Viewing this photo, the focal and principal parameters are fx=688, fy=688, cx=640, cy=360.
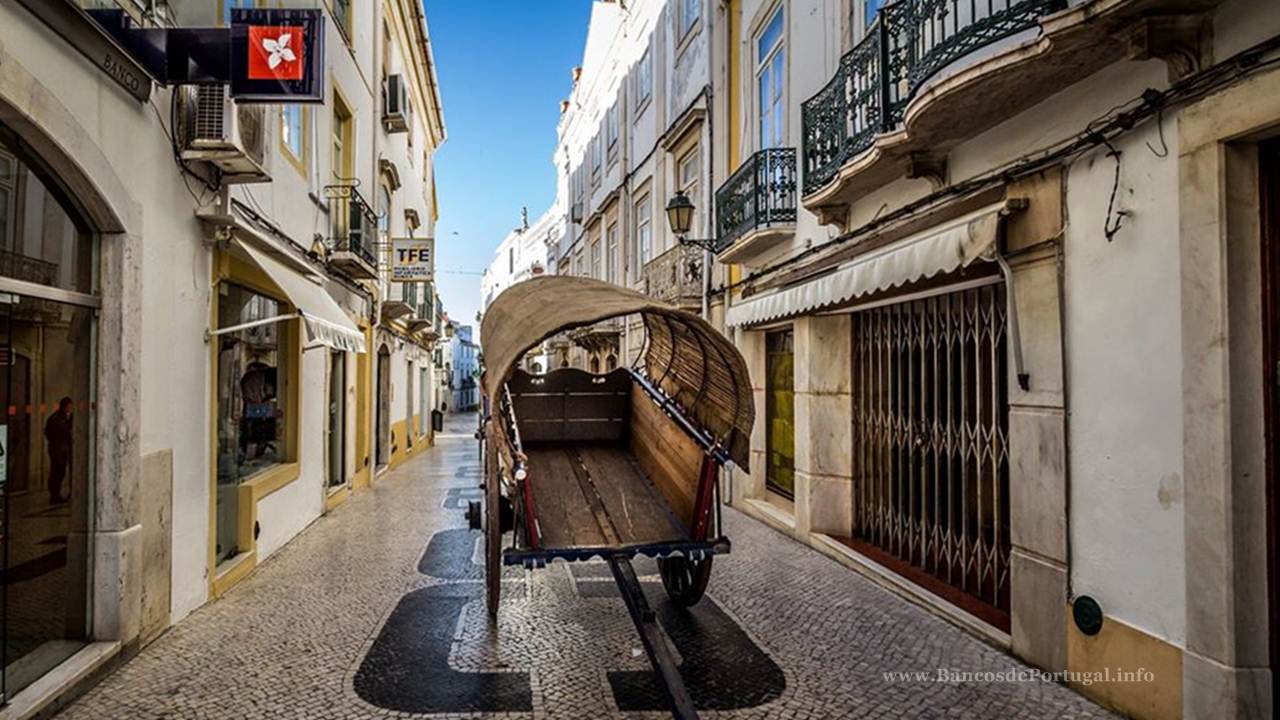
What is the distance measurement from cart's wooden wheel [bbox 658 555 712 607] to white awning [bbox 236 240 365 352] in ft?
12.7

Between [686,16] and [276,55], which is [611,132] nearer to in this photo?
[686,16]

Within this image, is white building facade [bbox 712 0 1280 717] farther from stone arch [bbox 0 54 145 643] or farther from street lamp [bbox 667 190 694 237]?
stone arch [bbox 0 54 145 643]

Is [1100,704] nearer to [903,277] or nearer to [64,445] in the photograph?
[903,277]

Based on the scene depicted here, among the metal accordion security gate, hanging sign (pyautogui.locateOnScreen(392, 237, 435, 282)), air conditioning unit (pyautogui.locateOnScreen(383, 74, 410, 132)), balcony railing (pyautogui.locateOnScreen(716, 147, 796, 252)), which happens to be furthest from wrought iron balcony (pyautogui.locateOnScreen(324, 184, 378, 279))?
the metal accordion security gate

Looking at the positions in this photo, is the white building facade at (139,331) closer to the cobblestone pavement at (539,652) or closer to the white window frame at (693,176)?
the cobblestone pavement at (539,652)

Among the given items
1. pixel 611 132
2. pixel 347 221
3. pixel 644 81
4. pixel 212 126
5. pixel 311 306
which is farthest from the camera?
pixel 611 132

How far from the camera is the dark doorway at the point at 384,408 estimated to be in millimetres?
15164

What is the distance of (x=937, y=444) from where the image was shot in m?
6.40

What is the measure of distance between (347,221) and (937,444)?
29.0 feet

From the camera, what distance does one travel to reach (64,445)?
4.32 metres

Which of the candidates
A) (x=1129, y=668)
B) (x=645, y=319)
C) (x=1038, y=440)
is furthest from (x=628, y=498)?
(x=1129, y=668)

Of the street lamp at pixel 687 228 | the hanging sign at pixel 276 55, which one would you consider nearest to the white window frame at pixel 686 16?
the street lamp at pixel 687 228

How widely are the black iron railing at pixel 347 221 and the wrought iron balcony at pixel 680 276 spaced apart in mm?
5175

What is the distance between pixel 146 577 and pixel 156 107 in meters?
3.34
